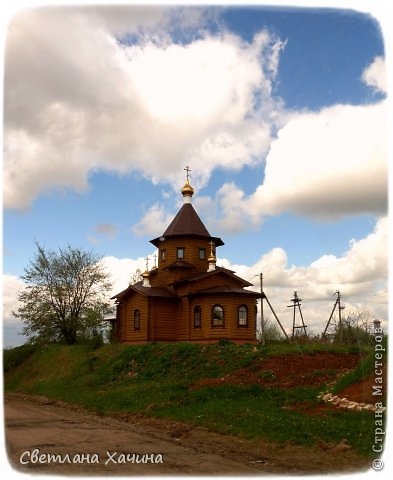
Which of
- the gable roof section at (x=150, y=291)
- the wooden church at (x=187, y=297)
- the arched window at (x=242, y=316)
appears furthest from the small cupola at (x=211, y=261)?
the arched window at (x=242, y=316)

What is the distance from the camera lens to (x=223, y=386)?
1769cm

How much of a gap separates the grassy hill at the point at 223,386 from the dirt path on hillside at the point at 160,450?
53cm

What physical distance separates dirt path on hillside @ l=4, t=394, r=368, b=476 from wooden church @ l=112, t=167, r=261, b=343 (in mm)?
13587

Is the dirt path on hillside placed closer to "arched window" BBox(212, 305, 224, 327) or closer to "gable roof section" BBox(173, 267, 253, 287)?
"arched window" BBox(212, 305, 224, 327)

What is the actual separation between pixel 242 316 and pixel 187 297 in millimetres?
3575

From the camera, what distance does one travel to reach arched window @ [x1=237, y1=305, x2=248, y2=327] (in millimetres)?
29438

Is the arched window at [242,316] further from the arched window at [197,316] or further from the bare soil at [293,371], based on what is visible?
the bare soil at [293,371]

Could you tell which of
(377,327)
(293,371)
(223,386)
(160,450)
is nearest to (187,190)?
(293,371)

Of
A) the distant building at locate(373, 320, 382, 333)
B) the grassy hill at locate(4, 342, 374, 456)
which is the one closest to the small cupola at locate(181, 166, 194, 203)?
the grassy hill at locate(4, 342, 374, 456)

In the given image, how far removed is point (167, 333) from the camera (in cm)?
3119

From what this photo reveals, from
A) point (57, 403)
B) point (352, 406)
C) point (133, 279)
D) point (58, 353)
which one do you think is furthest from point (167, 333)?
point (352, 406)

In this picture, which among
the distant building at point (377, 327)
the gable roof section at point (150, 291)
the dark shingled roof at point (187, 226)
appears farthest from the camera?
the dark shingled roof at point (187, 226)

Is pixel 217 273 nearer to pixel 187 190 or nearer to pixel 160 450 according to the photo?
pixel 187 190

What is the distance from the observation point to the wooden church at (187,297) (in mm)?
29219
